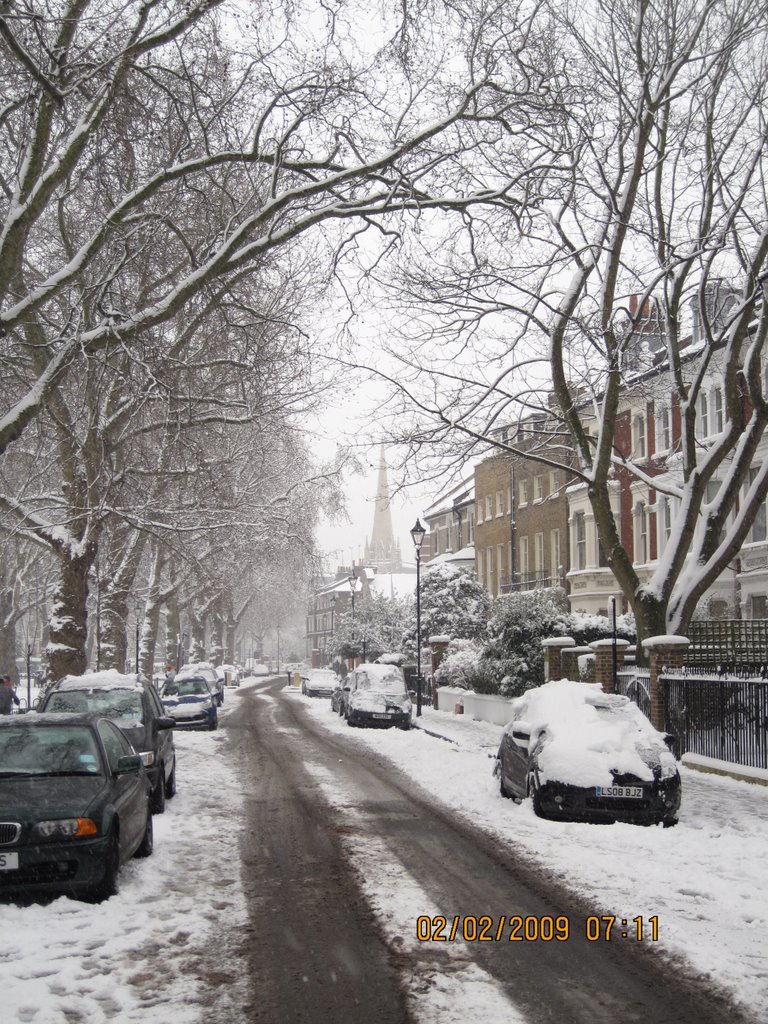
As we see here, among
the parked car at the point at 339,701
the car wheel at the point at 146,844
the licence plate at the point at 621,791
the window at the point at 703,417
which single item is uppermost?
the window at the point at 703,417

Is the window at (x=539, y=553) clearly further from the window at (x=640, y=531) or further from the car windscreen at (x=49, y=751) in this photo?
the car windscreen at (x=49, y=751)

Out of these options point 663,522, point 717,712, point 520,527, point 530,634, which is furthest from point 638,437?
point 717,712

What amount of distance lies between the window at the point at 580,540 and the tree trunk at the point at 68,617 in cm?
2717

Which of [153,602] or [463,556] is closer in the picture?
[153,602]

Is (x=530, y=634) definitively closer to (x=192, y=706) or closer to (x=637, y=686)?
(x=637, y=686)

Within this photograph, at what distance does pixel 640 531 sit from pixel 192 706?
20367 millimetres

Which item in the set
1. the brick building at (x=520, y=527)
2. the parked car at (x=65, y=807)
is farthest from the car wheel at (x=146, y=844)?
the brick building at (x=520, y=527)

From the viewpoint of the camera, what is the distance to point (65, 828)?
25.3 feet

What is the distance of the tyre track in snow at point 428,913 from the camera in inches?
227

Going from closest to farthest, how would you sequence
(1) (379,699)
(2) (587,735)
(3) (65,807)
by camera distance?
(3) (65,807)
(2) (587,735)
(1) (379,699)

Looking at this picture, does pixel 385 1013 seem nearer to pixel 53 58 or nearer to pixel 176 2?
pixel 53 58

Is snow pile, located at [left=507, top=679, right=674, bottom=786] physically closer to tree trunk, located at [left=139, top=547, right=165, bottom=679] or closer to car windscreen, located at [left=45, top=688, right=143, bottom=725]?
car windscreen, located at [left=45, top=688, right=143, bottom=725]

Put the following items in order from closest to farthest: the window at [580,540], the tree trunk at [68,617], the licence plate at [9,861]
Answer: the licence plate at [9,861] → the tree trunk at [68,617] → the window at [580,540]

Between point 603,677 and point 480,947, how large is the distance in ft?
51.5
